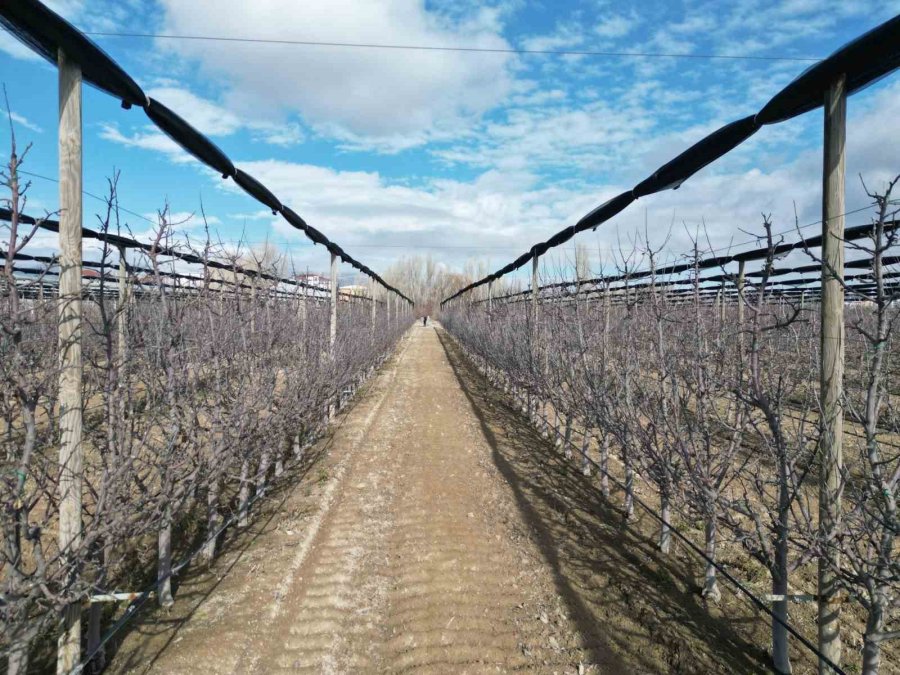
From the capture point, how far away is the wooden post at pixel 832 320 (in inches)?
97.1

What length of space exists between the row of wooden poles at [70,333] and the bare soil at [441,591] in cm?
113

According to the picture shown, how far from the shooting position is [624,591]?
3.99m

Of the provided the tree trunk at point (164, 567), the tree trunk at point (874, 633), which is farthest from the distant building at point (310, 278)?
the tree trunk at point (874, 633)

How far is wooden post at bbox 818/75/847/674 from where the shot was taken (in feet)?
8.09

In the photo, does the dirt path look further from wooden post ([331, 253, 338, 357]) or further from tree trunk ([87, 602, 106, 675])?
wooden post ([331, 253, 338, 357])

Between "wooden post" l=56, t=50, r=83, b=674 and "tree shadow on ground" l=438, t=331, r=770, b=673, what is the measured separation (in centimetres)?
325

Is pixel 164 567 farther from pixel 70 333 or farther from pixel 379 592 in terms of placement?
pixel 70 333

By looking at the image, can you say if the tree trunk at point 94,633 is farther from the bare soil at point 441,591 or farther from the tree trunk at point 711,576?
the tree trunk at point 711,576

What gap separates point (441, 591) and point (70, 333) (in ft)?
10.5

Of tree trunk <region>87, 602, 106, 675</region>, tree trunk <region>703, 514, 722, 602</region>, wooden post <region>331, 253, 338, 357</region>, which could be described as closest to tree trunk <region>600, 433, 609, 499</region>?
tree trunk <region>703, 514, 722, 602</region>

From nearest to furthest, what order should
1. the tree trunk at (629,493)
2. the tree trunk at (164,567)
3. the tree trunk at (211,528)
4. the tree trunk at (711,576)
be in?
the tree trunk at (164,567), the tree trunk at (711,576), the tree trunk at (211,528), the tree trunk at (629,493)

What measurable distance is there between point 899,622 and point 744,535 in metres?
2.01

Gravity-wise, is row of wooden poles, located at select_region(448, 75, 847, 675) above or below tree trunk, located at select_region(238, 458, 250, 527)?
above

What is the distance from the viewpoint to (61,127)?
2449 mm
